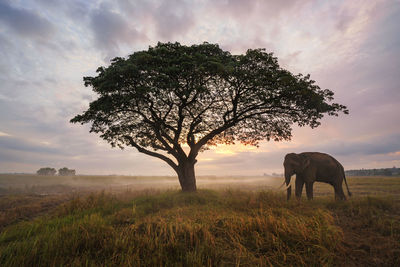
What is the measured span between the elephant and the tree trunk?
23.0 feet

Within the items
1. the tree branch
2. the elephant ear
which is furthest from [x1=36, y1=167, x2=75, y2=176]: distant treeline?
the elephant ear

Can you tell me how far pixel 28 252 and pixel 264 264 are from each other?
504cm

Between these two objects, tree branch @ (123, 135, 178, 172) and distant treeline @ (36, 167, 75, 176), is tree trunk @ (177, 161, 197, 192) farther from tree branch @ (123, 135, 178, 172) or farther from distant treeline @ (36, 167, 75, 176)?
distant treeline @ (36, 167, 75, 176)

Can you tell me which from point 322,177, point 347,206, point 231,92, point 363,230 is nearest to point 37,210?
point 231,92

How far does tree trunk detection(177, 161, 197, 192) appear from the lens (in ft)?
49.3

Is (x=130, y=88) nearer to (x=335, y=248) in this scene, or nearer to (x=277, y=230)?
(x=277, y=230)

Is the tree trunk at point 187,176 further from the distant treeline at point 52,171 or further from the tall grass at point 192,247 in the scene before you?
the distant treeline at point 52,171

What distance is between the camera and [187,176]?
49.8 feet

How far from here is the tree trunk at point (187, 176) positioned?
Result: 15.0 m

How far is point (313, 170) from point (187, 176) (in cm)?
904

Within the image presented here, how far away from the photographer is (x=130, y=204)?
11.1 metres

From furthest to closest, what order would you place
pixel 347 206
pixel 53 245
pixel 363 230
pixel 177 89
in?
pixel 177 89 < pixel 347 206 < pixel 363 230 < pixel 53 245

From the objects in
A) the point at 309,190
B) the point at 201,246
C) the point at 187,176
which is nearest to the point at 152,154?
the point at 187,176

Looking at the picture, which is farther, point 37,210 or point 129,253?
point 37,210
